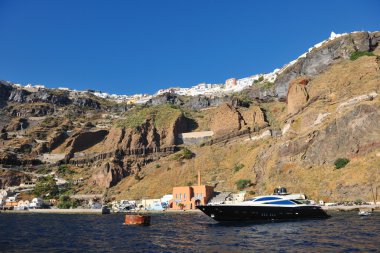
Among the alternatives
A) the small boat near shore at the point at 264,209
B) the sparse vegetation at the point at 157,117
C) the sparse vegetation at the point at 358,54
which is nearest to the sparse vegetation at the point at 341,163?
the small boat near shore at the point at 264,209

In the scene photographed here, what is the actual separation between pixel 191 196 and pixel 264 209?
177 ft

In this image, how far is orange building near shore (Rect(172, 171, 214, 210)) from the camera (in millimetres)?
100512

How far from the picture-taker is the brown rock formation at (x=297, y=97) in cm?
12531

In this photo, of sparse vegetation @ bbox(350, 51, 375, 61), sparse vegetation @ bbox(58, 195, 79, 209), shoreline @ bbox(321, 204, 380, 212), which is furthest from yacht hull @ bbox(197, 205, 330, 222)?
sparse vegetation @ bbox(350, 51, 375, 61)

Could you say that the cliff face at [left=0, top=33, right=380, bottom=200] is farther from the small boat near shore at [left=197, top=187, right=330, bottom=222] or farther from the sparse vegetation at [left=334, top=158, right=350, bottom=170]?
the small boat near shore at [left=197, top=187, right=330, bottom=222]

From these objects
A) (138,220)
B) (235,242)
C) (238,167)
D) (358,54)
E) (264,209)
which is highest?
(358,54)

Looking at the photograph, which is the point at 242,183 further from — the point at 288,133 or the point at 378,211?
the point at 378,211

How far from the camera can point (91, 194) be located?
127250mm

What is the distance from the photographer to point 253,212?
50.8 m

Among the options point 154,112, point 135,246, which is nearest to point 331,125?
point 135,246

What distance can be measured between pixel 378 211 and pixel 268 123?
70.5 m

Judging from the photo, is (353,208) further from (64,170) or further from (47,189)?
(64,170)

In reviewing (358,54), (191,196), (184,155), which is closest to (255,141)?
(184,155)

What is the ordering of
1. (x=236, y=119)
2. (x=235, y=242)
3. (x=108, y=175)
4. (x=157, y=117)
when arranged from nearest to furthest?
(x=235, y=242), (x=108, y=175), (x=236, y=119), (x=157, y=117)
